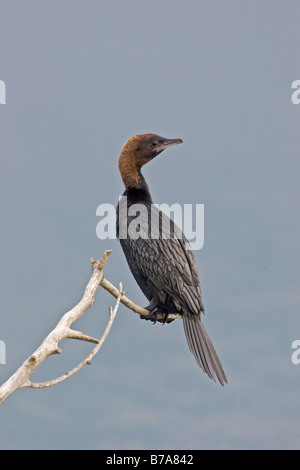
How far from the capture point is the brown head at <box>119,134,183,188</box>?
7.12m

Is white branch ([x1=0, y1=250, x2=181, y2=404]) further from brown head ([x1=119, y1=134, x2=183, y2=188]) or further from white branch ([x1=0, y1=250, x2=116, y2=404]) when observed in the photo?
brown head ([x1=119, y1=134, x2=183, y2=188])

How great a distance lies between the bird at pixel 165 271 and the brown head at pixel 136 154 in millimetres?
306

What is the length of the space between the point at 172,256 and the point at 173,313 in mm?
557

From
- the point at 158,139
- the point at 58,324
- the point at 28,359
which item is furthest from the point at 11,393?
the point at 158,139

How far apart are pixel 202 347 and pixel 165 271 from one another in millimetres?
744

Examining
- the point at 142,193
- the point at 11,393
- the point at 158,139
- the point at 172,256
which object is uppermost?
the point at 158,139

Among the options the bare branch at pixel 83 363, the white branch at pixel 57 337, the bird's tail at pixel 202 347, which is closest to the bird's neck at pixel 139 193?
the bird's tail at pixel 202 347

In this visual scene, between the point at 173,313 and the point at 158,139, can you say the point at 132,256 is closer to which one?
the point at 173,313

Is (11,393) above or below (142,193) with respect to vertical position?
below

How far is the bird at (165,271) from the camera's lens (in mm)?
6516

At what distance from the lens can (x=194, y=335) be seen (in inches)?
259

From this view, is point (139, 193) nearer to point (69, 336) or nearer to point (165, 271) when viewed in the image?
point (165, 271)

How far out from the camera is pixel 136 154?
714 cm

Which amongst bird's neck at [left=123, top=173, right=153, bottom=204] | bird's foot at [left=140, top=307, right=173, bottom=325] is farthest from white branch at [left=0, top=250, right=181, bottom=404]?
bird's neck at [left=123, top=173, right=153, bottom=204]
